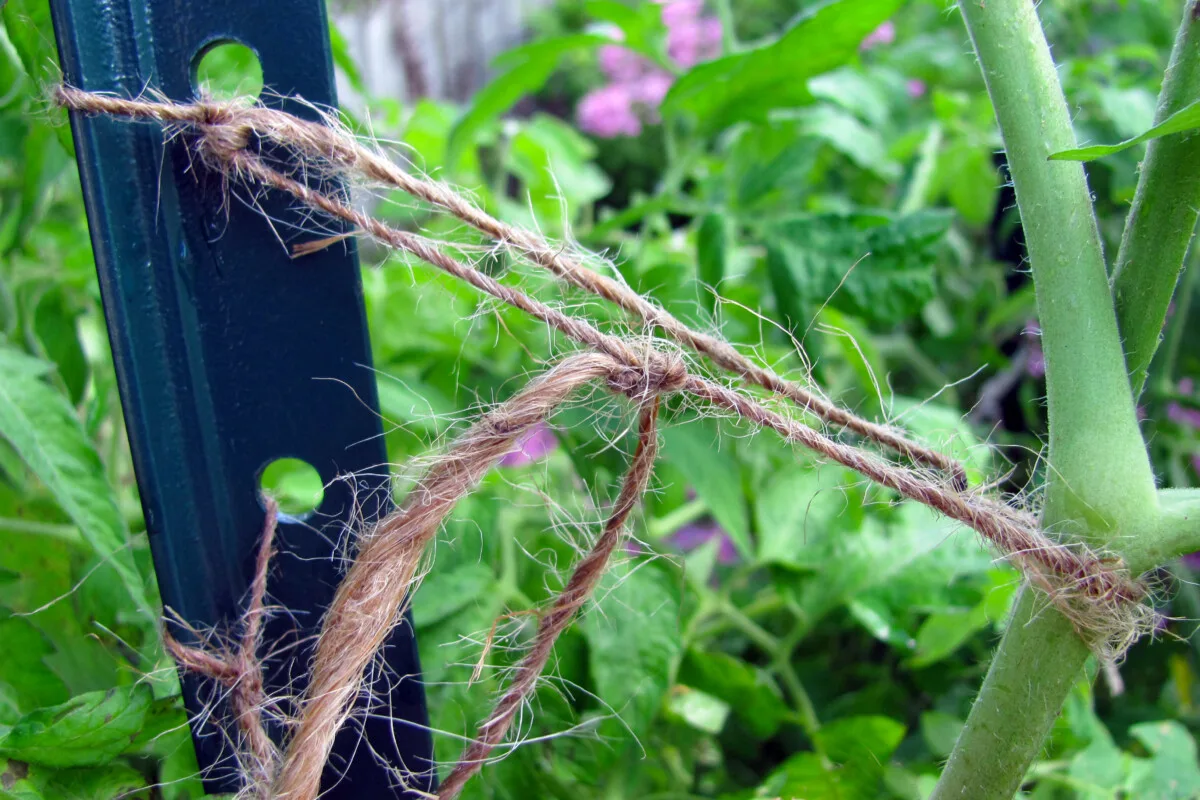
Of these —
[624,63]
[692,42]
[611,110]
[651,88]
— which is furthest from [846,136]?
[624,63]

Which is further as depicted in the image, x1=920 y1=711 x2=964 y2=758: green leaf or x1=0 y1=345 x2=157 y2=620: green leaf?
x1=920 y1=711 x2=964 y2=758: green leaf

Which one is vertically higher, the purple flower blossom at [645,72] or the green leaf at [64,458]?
the purple flower blossom at [645,72]

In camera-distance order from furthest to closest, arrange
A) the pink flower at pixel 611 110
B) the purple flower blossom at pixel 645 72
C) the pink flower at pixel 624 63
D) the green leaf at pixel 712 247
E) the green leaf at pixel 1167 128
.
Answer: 1. the pink flower at pixel 624 63
2. the pink flower at pixel 611 110
3. the purple flower blossom at pixel 645 72
4. the green leaf at pixel 712 247
5. the green leaf at pixel 1167 128

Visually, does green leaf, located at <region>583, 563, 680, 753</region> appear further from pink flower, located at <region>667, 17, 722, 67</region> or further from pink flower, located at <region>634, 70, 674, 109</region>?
pink flower, located at <region>634, 70, 674, 109</region>

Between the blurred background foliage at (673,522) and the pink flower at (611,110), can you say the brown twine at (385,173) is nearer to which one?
the blurred background foliage at (673,522)

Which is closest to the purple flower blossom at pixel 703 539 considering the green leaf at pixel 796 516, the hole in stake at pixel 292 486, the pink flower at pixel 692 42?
the green leaf at pixel 796 516

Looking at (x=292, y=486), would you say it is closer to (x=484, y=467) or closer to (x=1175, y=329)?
(x=484, y=467)

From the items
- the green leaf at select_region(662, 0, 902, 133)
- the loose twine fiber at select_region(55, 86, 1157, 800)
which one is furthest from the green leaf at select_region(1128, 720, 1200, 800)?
the green leaf at select_region(662, 0, 902, 133)

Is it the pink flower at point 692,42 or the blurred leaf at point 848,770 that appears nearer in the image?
the blurred leaf at point 848,770
